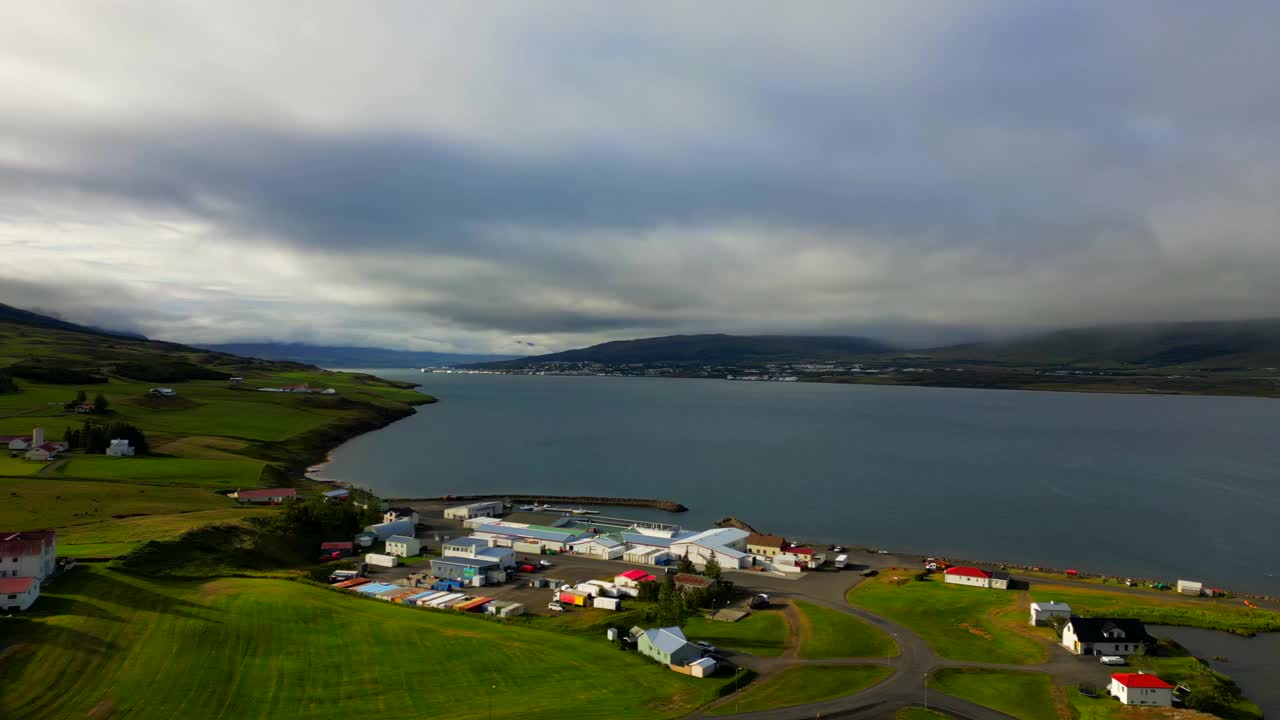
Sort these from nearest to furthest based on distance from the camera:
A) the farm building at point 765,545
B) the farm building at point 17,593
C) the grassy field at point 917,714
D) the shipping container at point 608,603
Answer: the grassy field at point 917,714 < the farm building at point 17,593 < the shipping container at point 608,603 < the farm building at point 765,545

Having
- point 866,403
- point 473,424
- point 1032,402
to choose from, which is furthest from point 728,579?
point 1032,402

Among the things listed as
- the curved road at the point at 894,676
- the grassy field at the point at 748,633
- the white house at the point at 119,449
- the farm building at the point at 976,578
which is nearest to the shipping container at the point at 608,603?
the grassy field at the point at 748,633

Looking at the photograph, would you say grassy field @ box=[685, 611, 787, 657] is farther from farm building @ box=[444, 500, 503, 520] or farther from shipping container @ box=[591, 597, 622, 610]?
farm building @ box=[444, 500, 503, 520]

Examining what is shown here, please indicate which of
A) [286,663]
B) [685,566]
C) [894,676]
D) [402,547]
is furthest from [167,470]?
[894,676]

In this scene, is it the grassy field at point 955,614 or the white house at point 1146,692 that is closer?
the white house at point 1146,692

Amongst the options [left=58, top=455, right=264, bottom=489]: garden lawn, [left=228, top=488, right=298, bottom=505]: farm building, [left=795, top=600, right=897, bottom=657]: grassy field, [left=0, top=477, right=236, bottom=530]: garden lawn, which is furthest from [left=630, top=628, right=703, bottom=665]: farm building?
[left=58, top=455, right=264, bottom=489]: garden lawn

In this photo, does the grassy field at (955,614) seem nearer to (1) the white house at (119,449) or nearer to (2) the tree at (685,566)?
(2) the tree at (685,566)

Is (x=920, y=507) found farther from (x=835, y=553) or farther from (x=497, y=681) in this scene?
(x=497, y=681)

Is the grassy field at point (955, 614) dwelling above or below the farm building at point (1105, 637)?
below
